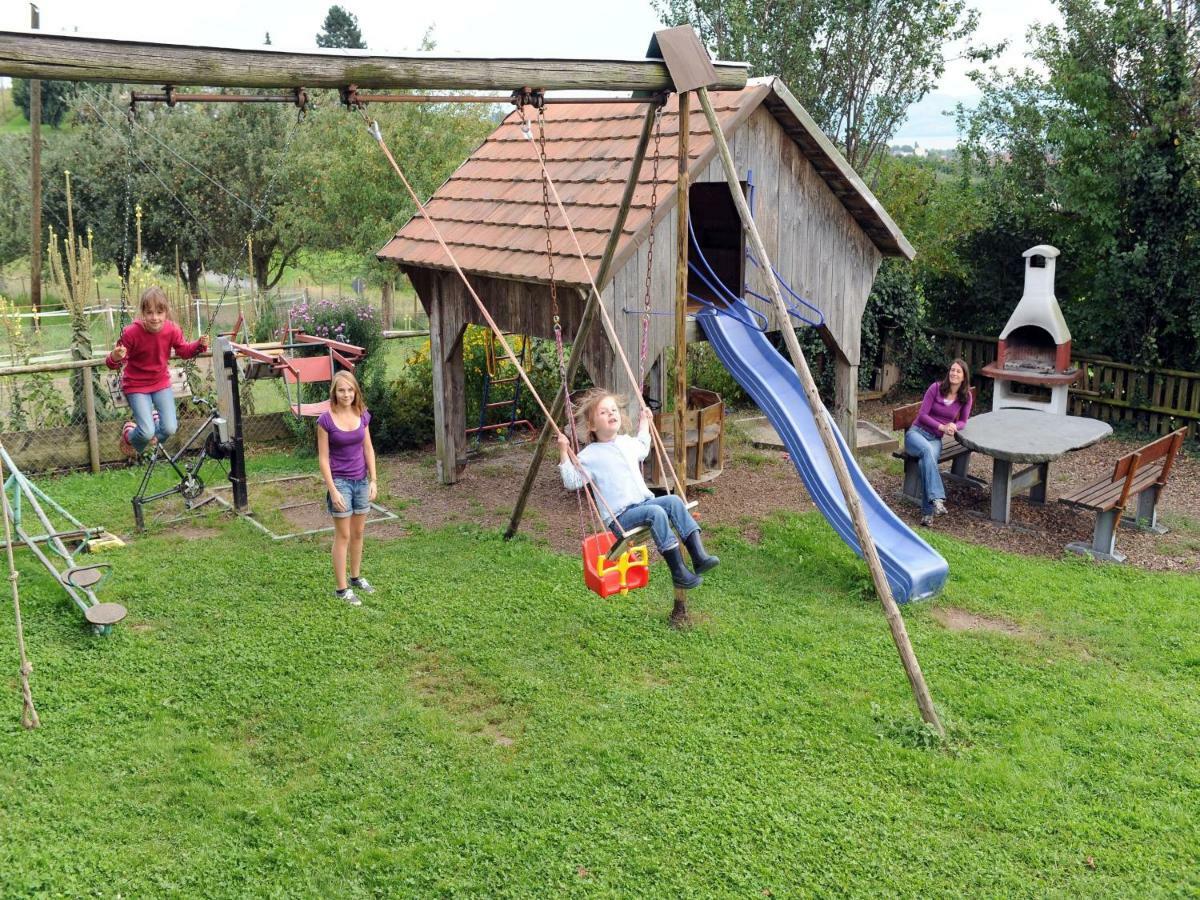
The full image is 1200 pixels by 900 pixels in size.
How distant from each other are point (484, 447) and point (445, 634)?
594 centimetres

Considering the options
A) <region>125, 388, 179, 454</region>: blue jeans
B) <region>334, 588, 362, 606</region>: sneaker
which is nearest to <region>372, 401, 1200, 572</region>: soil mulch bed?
<region>334, 588, 362, 606</region>: sneaker

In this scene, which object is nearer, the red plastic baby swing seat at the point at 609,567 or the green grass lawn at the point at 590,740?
the green grass lawn at the point at 590,740

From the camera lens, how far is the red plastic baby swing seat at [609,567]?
21.7 ft

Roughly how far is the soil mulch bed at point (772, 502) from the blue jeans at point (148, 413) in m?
2.14

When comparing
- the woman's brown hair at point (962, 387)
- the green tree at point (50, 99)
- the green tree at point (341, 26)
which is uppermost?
the green tree at point (341, 26)

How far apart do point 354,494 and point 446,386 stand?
14.3ft

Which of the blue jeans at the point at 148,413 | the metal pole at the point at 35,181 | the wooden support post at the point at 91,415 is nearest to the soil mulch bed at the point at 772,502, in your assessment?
the blue jeans at the point at 148,413

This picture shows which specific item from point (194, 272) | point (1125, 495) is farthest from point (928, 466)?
point (194, 272)

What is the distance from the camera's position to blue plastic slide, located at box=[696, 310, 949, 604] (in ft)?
26.9

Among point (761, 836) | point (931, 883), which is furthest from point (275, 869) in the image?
point (931, 883)

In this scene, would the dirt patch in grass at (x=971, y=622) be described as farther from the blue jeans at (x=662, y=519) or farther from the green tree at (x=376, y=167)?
the green tree at (x=376, y=167)

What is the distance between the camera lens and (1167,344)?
547 inches

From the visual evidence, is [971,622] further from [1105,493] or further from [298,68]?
[298,68]

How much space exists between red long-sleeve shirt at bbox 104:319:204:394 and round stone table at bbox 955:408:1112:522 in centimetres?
716
